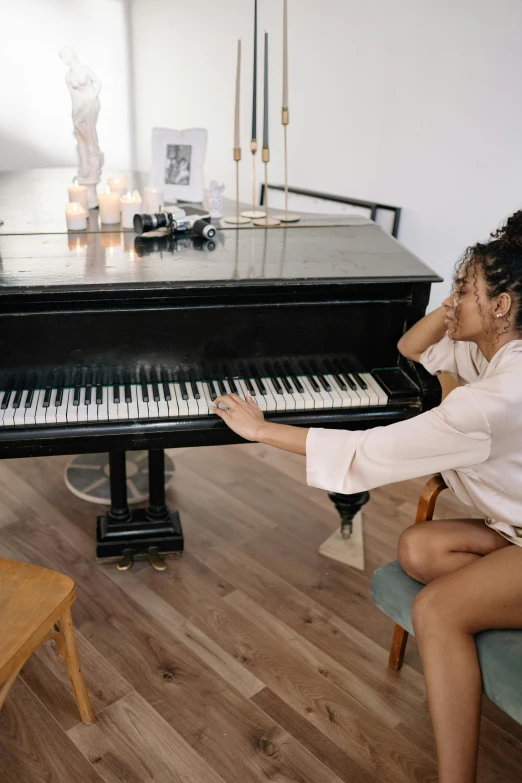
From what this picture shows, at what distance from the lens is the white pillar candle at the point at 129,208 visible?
7.80ft

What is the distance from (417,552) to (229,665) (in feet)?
2.40

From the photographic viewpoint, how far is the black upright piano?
5.75 feet

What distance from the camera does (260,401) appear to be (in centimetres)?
182

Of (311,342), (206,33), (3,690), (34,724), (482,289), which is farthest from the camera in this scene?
(206,33)

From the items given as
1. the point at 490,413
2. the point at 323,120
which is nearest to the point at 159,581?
the point at 490,413

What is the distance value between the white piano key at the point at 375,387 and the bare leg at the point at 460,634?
51 centimetres

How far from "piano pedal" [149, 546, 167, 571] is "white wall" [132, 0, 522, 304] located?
2.25m

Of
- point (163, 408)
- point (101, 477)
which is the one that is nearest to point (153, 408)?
point (163, 408)

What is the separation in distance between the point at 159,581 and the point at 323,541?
0.65 m

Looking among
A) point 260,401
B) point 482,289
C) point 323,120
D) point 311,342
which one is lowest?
point 260,401

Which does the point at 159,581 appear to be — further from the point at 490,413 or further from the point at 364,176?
the point at 364,176

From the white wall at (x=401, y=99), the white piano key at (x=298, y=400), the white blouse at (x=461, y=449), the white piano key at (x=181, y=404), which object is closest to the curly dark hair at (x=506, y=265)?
the white blouse at (x=461, y=449)

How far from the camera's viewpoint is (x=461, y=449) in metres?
1.47

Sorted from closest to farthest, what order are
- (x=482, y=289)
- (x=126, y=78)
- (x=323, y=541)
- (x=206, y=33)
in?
1. (x=482, y=289)
2. (x=323, y=541)
3. (x=206, y=33)
4. (x=126, y=78)
